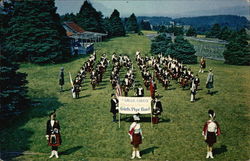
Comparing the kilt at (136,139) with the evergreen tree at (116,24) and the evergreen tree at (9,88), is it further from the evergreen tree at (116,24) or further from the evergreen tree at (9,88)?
the evergreen tree at (116,24)

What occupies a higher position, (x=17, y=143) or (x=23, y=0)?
(x=23, y=0)

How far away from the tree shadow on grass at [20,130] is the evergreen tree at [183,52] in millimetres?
23082

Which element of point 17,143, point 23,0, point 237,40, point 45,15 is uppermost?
point 23,0

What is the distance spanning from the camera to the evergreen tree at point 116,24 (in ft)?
232

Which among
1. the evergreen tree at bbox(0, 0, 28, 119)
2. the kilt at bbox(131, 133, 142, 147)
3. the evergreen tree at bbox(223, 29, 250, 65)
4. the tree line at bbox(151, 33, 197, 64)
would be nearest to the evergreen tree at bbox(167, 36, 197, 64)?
the tree line at bbox(151, 33, 197, 64)

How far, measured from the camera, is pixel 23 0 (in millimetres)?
33188

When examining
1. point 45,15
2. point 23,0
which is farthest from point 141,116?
point 23,0

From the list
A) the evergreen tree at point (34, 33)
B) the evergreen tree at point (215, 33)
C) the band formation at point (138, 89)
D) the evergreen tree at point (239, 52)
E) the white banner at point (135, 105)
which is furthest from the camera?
the evergreen tree at point (215, 33)

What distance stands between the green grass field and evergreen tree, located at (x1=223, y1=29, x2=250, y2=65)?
55.7 feet

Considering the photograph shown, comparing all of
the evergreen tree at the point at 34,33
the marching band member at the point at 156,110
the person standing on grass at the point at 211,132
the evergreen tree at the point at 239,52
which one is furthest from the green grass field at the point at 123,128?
the evergreen tree at the point at 239,52

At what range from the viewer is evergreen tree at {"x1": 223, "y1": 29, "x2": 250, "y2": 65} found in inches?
1416

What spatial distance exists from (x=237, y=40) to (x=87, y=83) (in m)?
26.5

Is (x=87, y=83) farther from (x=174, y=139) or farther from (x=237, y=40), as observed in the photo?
(x=237, y=40)

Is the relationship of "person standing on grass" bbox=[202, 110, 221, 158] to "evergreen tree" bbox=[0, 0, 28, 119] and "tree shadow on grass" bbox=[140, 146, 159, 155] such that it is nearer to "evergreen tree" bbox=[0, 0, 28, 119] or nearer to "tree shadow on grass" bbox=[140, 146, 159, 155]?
"tree shadow on grass" bbox=[140, 146, 159, 155]
